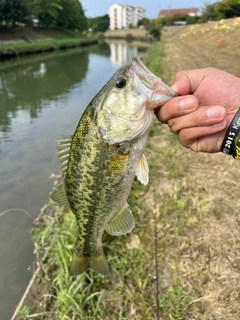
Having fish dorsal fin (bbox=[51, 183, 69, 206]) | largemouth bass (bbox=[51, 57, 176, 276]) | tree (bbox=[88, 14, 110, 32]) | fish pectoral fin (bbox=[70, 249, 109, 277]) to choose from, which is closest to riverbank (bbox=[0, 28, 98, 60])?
fish dorsal fin (bbox=[51, 183, 69, 206])

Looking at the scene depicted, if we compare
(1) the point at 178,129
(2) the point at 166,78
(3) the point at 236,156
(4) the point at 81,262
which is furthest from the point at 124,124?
(2) the point at 166,78

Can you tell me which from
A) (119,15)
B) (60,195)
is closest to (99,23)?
(119,15)

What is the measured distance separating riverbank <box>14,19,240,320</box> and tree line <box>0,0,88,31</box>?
30456mm

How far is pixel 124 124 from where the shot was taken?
188 centimetres

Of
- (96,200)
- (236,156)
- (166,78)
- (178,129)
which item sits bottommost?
(166,78)

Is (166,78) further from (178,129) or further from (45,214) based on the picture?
(178,129)

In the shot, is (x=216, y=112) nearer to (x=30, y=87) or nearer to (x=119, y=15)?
(x=30, y=87)

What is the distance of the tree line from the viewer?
35912 mm

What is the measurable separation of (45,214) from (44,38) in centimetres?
4851

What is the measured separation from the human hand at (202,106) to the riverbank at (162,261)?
1.55 m

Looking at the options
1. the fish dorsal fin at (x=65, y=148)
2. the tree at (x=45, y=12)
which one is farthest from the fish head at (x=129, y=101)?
the tree at (x=45, y=12)

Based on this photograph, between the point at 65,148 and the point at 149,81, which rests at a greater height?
the point at 149,81

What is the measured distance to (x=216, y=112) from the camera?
185 centimetres

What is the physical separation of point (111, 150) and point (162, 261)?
6.23ft
